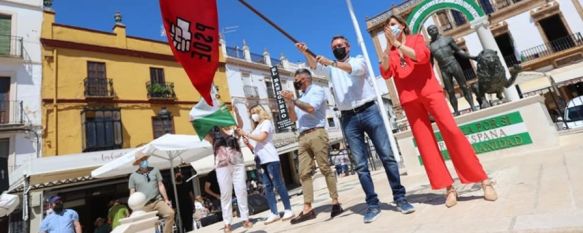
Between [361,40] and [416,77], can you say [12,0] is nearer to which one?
[361,40]

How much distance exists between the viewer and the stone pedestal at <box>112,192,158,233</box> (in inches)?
138

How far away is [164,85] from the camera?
1762 centimetres

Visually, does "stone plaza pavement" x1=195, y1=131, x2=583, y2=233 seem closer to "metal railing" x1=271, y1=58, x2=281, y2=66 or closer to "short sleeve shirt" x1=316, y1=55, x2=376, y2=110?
"short sleeve shirt" x1=316, y1=55, x2=376, y2=110

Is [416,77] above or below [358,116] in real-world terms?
above

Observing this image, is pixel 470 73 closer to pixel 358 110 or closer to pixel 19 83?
pixel 358 110

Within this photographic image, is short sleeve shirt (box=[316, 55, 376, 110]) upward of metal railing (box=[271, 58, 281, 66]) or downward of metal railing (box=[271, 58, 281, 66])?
downward

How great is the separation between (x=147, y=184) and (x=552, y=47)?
2447cm

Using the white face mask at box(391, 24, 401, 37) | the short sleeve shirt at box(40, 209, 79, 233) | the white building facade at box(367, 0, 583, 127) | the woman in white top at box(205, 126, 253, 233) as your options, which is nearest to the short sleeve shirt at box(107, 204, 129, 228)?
the short sleeve shirt at box(40, 209, 79, 233)

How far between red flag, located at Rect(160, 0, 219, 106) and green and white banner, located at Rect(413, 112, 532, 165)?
139 inches

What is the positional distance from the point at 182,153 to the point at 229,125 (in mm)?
4009

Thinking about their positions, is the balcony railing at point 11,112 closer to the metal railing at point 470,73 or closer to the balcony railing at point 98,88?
the balcony railing at point 98,88

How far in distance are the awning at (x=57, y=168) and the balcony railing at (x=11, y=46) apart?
206 inches

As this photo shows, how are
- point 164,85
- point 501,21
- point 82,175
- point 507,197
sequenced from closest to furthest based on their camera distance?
point 507,197 < point 82,175 < point 164,85 < point 501,21

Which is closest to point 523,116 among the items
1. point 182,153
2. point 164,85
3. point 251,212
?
point 251,212
